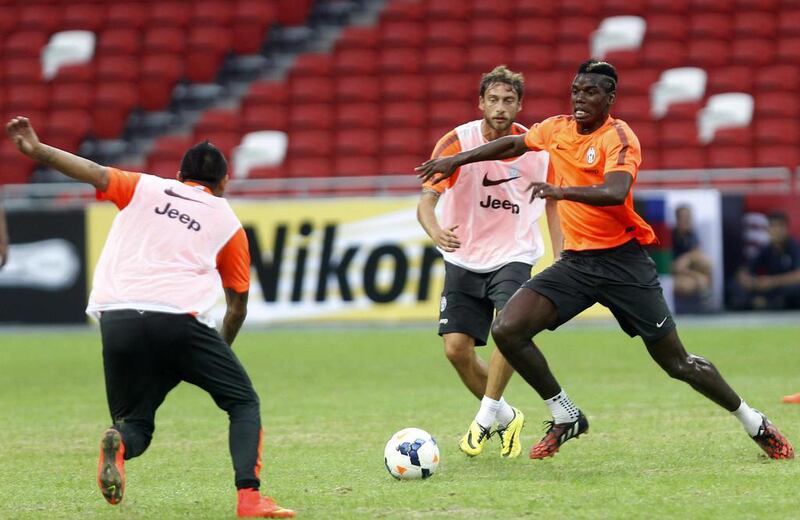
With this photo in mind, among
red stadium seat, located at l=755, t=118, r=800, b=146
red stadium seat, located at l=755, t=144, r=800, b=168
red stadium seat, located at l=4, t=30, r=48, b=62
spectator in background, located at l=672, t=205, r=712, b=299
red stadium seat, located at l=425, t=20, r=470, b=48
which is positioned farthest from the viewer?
red stadium seat, located at l=4, t=30, r=48, b=62

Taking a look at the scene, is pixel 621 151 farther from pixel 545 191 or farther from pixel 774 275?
pixel 774 275

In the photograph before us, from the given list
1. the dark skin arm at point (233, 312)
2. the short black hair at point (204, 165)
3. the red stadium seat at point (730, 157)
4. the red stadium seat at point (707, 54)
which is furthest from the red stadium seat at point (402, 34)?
the short black hair at point (204, 165)

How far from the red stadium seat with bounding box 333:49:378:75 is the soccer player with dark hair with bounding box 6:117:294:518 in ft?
56.1

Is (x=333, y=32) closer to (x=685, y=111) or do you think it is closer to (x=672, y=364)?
(x=685, y=111)

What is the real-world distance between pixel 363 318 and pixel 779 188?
5.87 m

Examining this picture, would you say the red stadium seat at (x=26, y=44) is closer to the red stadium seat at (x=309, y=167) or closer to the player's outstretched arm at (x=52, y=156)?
the red stadium seat at (x=309, y=167)

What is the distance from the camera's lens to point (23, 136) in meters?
6.12

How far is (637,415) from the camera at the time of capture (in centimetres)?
992

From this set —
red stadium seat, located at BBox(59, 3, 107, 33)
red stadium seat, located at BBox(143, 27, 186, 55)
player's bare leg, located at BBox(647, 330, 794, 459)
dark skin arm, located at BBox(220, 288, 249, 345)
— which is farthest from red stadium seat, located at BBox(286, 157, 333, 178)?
dark skin arm, located at BBox(220, 288, 249, 345)

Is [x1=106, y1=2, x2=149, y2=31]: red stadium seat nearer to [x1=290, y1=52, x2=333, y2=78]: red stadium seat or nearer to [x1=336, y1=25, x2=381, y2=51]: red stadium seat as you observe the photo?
[x1=290, y1=52, x2=333, y2=78]: red stadium seat

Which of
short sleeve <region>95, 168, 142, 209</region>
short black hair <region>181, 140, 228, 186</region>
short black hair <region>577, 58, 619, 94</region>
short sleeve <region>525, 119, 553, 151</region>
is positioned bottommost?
short sleeve <region>95, 168, 142, 209</region>

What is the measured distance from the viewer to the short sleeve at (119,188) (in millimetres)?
6207

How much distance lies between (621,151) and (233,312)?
230cm

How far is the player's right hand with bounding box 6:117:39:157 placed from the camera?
611cm
